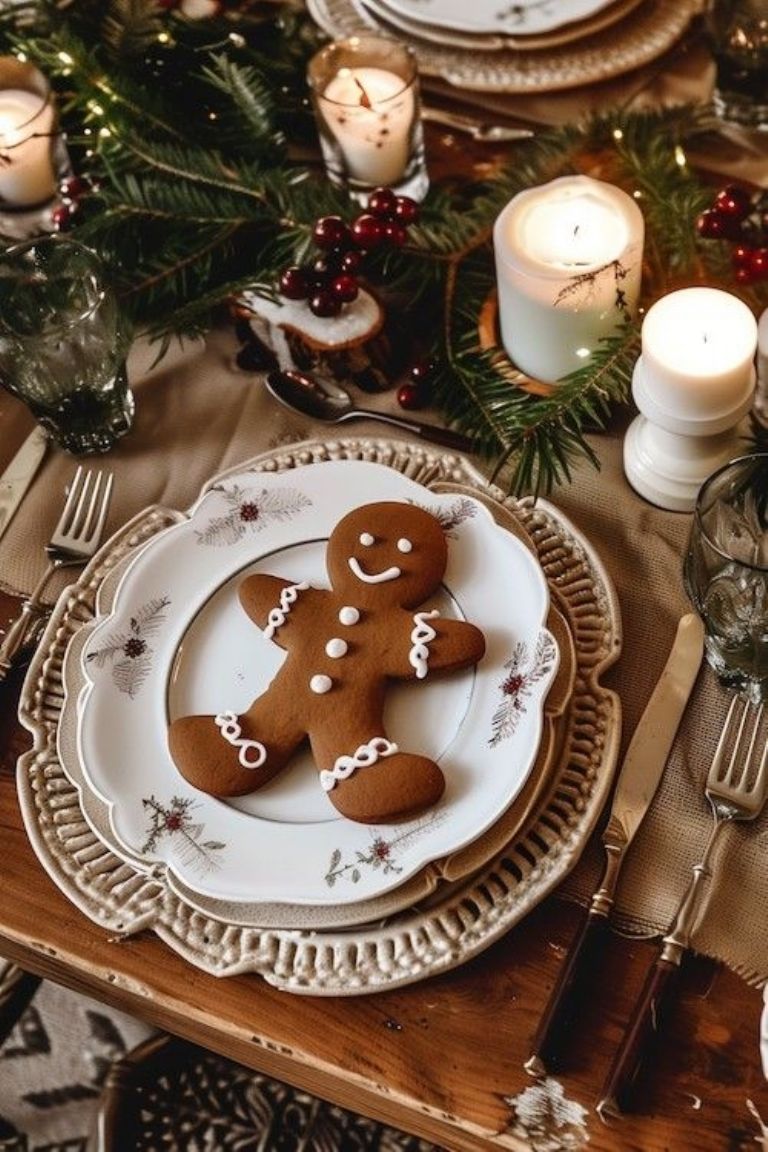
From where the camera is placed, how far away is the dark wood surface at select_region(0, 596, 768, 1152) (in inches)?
24.4

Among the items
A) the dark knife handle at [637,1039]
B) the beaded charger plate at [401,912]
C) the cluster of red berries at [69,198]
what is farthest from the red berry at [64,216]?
the dark knife handle at [637,1039]

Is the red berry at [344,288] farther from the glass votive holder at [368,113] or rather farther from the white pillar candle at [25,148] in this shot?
the white pillar candle at [25,148]

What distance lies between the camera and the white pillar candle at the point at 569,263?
2.62ft

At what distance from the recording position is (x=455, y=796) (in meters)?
0.67

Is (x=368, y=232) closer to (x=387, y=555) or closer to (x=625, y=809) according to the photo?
(x=387, y=555)

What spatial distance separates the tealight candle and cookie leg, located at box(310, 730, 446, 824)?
0.60 meters

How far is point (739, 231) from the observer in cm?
87

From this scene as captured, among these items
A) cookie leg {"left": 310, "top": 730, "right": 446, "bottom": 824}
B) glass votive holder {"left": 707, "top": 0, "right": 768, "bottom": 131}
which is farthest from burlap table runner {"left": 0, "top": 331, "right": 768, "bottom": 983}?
glass votive holder {"left": 707, "top": 0, "right": 768, "bottom": 131}

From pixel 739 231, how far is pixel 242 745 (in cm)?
51

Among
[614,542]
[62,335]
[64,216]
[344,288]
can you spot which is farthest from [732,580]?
[64,216]

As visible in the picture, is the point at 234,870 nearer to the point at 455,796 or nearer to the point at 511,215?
the point at 455,796

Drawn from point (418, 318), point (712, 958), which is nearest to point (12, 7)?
point (418, 318)

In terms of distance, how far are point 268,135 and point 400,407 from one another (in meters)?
0.28

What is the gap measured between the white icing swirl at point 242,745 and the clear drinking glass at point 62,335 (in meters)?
0.31
